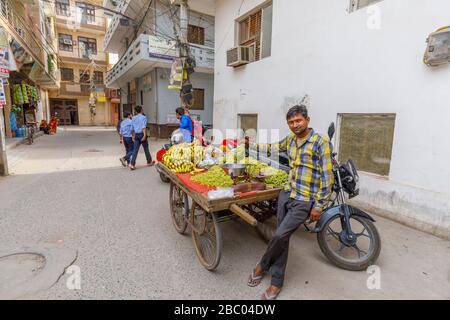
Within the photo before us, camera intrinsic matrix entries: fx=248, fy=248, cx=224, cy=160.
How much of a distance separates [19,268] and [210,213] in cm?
220

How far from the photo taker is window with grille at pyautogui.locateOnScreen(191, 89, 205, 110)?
48.4 feet

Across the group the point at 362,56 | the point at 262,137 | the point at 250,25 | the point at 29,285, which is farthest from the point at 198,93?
the point at 29,285

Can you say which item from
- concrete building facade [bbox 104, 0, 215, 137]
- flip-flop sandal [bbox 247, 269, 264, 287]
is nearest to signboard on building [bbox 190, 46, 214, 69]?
concrete building facade [bbox 104, 0, 215, 137]

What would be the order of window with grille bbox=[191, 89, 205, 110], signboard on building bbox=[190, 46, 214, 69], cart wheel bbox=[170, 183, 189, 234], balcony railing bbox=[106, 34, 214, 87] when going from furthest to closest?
window with grille bbox=[191, 89, 205, 110], signboard on building bbox=[190, 46, 214, 69], balcony railing bbox=[106, 34, 214, 87], cart wheel bbox=[170, 183, 189, 234]

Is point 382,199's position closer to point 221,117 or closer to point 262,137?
point 262,137

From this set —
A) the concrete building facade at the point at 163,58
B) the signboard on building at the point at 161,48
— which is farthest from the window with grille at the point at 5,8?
the signboard on building at the point at 161,48

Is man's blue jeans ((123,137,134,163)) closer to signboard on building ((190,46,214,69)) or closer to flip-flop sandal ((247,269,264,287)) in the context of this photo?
flip-flop sandal ((247,269,264,287))

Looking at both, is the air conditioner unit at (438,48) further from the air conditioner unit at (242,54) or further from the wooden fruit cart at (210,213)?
the air conditioner unit at (242,54)

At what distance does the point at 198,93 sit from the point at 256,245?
12805 millimetres

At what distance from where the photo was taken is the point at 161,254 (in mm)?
3057

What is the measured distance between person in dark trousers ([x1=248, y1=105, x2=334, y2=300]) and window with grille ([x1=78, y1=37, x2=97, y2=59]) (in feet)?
114

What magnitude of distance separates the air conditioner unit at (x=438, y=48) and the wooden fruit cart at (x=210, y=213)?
2915 millimetres

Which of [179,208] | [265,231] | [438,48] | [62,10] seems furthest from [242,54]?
[62,10]
